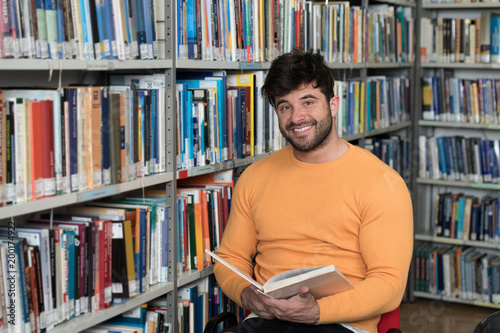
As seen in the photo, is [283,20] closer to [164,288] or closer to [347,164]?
[347,164]

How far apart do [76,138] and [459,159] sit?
312cm

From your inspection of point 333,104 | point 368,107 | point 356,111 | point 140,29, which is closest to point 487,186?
point 368,107

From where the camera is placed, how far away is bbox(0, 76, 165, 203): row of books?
5.35ft

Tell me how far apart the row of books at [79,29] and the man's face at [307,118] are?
0.50 m

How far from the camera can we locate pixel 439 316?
414 centimetres

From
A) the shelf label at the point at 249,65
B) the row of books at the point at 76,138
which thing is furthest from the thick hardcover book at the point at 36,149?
the shelf label at the point at 249,65

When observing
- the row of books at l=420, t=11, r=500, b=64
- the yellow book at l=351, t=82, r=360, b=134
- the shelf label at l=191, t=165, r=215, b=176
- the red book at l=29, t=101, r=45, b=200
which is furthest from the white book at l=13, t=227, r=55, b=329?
the row of books at l=420, t=11, r=500, b=64

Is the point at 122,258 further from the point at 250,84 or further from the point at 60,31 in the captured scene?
the point at 250,84

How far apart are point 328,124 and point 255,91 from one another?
625 mm

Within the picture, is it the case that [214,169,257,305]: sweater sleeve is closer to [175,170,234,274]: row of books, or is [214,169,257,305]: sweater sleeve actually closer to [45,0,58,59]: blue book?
[175,170,234,274]: row of books

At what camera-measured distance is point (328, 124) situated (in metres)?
2.16

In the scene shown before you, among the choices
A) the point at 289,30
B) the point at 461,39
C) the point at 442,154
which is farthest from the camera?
the point at 442,154

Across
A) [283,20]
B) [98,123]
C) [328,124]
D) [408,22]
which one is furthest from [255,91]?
[408,22]

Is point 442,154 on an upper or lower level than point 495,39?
lower
